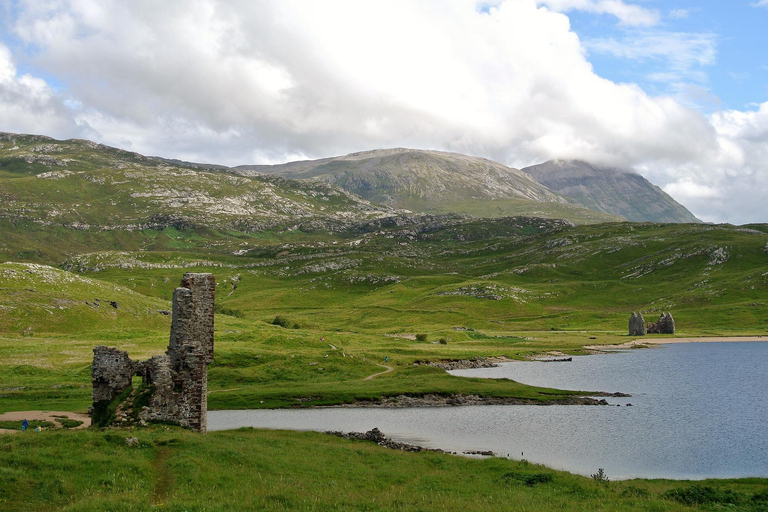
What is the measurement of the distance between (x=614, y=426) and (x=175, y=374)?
4675 centimetres

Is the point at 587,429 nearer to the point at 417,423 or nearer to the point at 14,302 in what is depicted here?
the point at 417,423

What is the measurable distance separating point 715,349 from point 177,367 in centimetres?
14603

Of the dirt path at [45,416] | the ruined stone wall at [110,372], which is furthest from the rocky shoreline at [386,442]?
the dirt path at [45,416]

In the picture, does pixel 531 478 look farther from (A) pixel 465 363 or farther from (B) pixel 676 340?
(B) pixel 676 340

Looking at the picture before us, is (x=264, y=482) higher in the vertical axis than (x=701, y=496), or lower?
higher

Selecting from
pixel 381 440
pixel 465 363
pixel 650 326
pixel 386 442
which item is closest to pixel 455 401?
pixel 381 440

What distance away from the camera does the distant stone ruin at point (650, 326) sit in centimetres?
18725

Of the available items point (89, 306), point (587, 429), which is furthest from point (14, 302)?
point (587, 429)

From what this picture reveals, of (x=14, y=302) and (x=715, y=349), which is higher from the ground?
(x=14, y=302)

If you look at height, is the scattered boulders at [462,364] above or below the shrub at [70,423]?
below

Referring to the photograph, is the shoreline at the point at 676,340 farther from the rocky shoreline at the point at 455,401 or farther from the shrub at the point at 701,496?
the shrub at the point at 701,496

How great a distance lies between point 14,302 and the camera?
121688 mm

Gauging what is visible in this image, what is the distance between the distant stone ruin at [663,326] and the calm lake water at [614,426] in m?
98.0

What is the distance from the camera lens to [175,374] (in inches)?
1501
